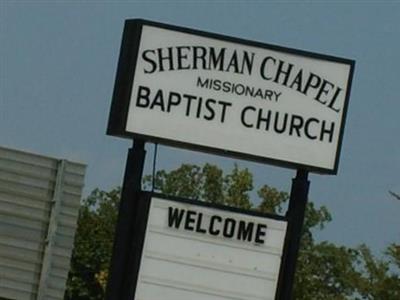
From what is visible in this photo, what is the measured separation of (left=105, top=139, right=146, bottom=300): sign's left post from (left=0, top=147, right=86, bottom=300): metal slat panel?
8022mm

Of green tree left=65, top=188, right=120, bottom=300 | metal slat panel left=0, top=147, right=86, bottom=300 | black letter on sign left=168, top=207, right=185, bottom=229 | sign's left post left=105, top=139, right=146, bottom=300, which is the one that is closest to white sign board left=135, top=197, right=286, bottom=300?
black letter on sign left=168, top=207, right=185, bottom=229

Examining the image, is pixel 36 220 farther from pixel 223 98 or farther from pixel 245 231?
pixel 223 98

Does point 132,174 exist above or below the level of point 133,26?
below

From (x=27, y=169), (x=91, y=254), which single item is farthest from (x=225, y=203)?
(x=27, y=169)

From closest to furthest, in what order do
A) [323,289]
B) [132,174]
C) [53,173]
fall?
[132,174]
[53,173]
[323,289]

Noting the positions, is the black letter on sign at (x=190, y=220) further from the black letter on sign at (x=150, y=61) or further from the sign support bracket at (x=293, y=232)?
the black letter on sign at (x=150, y=61)

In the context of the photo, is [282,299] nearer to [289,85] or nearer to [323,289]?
[289,85]

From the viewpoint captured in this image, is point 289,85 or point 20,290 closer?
point 289,85

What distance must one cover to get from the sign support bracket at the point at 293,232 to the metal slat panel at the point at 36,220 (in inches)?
316

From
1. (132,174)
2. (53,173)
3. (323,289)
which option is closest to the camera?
(132,174)

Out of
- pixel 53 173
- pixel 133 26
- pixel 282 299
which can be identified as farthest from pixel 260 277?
pixel 53 173

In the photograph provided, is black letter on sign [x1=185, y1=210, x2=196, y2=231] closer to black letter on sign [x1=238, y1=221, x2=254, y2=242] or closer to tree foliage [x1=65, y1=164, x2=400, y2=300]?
black letter on sign [x1=238, y1=221, x2=254, y2=242]

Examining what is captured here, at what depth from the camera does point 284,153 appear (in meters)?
12.7

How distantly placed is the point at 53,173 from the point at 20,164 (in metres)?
0.42
